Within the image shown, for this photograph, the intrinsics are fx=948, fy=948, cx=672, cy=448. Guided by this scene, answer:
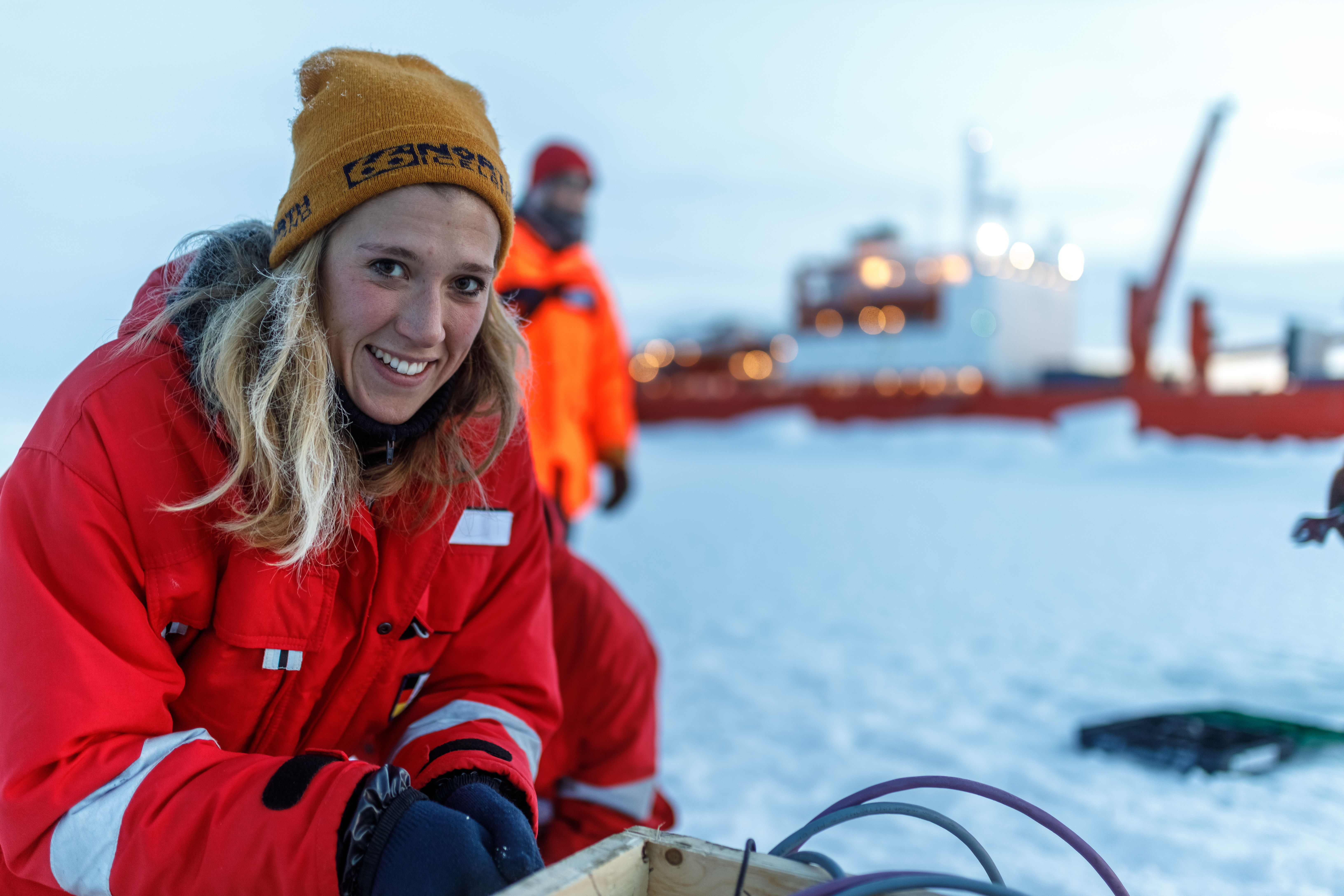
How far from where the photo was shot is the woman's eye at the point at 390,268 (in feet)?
3.61

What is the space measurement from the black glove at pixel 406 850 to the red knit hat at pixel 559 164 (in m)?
2.44

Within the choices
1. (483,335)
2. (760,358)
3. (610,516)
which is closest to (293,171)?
(483,335)

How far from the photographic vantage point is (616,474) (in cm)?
342

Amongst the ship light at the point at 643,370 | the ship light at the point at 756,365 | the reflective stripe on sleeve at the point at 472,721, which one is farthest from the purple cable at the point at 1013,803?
the ship light at the point at 643,370

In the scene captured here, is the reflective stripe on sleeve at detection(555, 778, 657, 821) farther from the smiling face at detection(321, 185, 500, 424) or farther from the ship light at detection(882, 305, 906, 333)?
the ship light at detection(882, 305, 906, 333)

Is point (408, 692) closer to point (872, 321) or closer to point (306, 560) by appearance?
point (306, 560)

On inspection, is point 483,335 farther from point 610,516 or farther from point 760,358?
point 760,358

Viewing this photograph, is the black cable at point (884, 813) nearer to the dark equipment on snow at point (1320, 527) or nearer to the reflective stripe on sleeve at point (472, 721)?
the reflective stripe on sleeve at point (472, 721)

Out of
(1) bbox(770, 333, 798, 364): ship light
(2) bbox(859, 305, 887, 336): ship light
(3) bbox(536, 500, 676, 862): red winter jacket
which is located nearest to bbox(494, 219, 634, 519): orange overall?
(3) bbox(536, 500, 676, 862): red winter jacket

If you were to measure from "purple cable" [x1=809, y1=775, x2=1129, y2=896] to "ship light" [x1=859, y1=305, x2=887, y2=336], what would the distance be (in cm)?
1846

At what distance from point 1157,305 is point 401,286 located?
46.9ft

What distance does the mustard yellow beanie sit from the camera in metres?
1.07

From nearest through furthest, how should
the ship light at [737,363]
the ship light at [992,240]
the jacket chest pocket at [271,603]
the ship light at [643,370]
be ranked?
the jacket chest pocket at [271,603] → the ship light at [992,240] → the ship light at [737,363] → the ship light at [643,370]

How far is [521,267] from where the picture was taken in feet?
9.35
